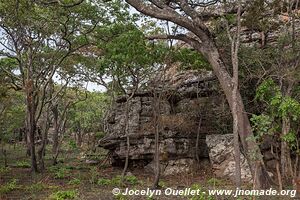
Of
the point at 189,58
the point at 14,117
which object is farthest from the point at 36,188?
the point at 14,117

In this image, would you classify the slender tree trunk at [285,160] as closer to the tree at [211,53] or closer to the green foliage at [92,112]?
the tree at [211,53]

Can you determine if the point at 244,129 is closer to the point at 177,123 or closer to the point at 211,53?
the point at 211,53

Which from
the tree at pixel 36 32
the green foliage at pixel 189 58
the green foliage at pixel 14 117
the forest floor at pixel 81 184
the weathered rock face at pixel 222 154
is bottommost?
the forest floor at pixel 81 184

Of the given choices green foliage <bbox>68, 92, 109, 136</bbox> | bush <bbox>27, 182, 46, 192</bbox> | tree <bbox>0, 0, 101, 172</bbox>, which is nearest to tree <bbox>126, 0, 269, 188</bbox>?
tree <bbox>0, 0, 101, 172</bbox>

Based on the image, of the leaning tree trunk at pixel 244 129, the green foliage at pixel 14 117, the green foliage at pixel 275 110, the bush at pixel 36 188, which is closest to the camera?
the green foliage at pixel 275 110

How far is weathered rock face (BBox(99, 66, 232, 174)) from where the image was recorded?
50.7 feet

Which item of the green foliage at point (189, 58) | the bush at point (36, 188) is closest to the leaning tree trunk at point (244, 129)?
the green foliage at point (189, 58)

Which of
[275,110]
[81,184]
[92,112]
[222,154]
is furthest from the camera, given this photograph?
[92,112]

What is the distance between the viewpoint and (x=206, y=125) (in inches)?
623

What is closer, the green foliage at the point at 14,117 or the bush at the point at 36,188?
the bush at the point at 36,188

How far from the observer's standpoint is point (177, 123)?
15.7 metres

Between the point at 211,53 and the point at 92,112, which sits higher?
the point at 211,53

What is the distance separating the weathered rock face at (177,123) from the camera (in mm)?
15445

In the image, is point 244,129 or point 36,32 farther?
point 36,32
